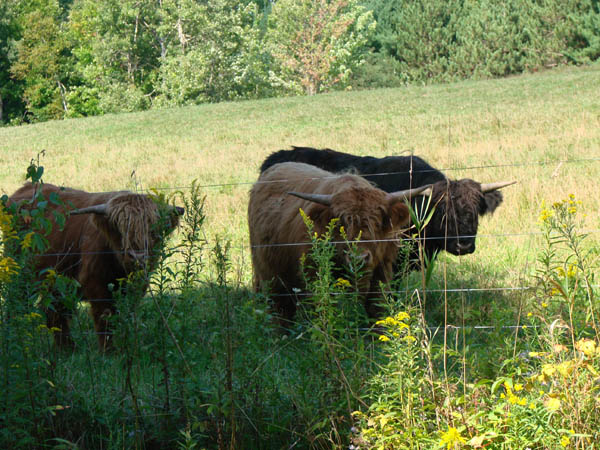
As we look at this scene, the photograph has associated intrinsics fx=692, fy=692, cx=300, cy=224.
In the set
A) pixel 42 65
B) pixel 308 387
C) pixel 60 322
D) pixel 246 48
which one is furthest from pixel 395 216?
pixel 42 65

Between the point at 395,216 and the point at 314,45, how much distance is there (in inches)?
2276

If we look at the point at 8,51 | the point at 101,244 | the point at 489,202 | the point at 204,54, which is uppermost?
the point at 8,51

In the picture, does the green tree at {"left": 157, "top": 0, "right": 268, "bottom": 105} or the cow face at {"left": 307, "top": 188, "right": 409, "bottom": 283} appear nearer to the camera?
the cow face at {"left": 307, "top": 188, "right": 409, "bottom": 283}

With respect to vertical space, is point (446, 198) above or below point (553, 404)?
above

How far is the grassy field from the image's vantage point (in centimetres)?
385

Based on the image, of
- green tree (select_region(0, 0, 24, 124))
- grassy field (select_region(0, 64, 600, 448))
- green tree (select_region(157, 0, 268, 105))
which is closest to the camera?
grassy field (select_region(0, 64, 600, 448))

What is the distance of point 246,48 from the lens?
189ft

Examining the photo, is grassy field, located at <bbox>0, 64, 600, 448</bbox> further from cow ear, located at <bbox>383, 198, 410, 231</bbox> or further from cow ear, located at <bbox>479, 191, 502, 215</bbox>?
cow ear, located at <bbox>383, 198, 410, 231</bbox>

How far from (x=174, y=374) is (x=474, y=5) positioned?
202 feet

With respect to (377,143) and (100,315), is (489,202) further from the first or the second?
(377,143)

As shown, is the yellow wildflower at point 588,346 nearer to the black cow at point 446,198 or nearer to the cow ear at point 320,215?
the cow ear at point 320,215

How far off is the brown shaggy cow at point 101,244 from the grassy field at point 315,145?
46cm

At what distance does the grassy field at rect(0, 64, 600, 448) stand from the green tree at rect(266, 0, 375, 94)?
22389mm

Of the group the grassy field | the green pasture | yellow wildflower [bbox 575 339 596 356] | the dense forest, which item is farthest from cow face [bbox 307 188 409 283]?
the dense forest
